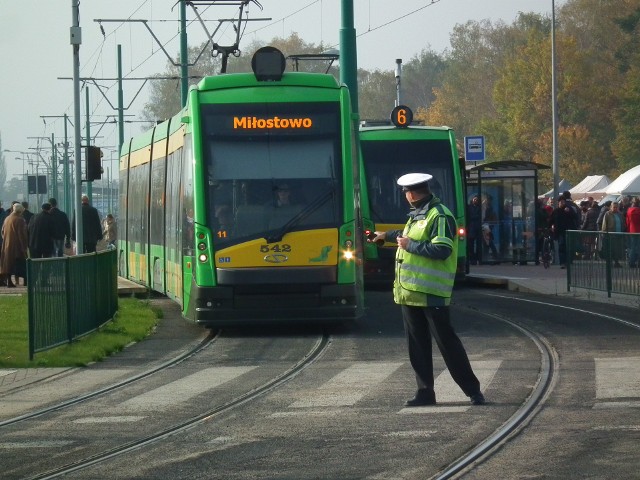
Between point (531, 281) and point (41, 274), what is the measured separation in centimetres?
1441

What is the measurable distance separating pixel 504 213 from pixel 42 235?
10.7 m

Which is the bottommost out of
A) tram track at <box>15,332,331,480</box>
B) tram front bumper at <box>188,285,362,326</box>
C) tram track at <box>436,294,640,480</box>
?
tram track at <box>15,332,331,480</box>

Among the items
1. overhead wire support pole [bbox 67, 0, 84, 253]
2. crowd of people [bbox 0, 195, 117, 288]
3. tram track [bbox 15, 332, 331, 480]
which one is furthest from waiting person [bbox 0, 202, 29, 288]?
tram track [bbox 15, 332, 331, 480]

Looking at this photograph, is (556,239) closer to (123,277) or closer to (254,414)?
(123,277)

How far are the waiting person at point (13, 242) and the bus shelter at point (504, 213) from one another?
32.6 ft

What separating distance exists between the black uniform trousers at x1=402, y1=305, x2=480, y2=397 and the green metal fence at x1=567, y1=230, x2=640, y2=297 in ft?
40.5

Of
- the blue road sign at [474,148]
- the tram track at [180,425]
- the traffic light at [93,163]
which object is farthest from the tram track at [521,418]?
the blue road sign at [474,148]

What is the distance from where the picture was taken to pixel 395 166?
1049 inches

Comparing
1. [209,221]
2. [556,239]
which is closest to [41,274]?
[209,221]

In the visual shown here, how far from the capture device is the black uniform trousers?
1077 centimetres

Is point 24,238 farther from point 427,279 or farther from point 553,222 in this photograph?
point 427,279

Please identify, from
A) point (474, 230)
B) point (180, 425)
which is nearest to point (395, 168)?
point (474, 230)

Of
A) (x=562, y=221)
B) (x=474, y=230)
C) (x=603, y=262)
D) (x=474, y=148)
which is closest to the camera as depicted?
(x=603, y=262)

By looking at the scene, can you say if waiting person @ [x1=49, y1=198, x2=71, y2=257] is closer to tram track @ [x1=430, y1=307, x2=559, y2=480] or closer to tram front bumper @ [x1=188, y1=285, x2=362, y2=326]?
tram front bumper @ [x1=188, y1=285, x2=362, y2=326]
